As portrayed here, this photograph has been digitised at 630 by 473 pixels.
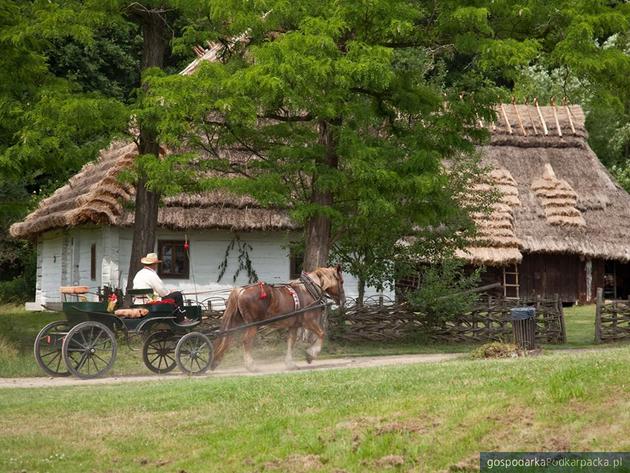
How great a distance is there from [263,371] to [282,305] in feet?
3.72

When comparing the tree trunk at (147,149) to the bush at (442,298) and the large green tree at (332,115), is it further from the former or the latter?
the bush at (442,298)

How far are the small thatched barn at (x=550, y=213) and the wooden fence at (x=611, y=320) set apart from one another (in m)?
9.37

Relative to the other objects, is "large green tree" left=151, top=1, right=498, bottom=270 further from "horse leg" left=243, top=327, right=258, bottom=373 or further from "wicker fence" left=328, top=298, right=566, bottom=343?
"horse leg" left=243, top=327, right=258, bottom=373

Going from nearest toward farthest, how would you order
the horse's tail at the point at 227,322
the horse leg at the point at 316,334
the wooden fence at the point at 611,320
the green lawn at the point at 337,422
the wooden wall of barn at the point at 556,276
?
the green lawn at the point at 337,422, the horse's tail at the point at 227,322, the horse leg at the point at 316,334, the wooden fence at the point at 611,320, the wooden wall of barn at the point at 556,276

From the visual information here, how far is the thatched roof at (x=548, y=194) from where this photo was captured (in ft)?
112

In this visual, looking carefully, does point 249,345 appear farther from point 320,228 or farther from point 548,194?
point 548,194

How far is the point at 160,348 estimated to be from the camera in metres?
17.5

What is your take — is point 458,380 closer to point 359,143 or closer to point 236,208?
point 359,143

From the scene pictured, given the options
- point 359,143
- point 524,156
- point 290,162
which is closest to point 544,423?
point 359,143

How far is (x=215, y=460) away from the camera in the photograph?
34.4ft

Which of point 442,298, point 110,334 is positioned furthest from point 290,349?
point 442,298

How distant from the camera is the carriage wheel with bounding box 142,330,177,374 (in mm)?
17172

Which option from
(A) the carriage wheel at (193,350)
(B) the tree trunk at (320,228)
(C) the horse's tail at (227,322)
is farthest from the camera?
(B) the tree trunk at (320,228)

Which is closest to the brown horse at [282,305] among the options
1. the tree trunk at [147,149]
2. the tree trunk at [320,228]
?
the tree trunk at [320,228]
